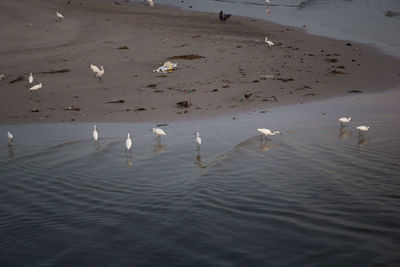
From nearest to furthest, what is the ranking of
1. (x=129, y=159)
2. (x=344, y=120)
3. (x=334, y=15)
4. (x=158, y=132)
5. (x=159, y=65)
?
(x=129, y=159) < (x=158, y=132) < (x=344, y=120) < (x=159, y=65) < (x=334, y=15)

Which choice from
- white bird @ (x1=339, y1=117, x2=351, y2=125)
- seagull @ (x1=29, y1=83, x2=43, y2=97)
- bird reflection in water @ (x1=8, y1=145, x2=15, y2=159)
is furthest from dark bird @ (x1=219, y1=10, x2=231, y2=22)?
bird reflection in water @ (x1=8, y1=145, x2=15, y2=159)

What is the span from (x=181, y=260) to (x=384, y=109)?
7.05m

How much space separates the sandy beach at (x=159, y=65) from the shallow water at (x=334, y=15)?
2.24 m

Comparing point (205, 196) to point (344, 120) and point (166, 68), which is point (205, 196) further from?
point (166, 68)

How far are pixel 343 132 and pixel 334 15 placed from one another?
22.8m

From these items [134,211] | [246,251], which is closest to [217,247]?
[246,251]

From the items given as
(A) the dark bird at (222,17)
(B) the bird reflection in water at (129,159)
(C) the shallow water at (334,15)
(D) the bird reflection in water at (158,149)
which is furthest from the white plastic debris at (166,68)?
(A) the dark bird at (222,17)

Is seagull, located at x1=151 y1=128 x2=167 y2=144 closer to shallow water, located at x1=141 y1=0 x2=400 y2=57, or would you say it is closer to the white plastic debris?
the white plastic debris

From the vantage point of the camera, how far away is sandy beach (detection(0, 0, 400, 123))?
10297mm

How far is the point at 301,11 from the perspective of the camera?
32.0m

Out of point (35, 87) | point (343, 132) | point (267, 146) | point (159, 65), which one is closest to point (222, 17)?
point (159, 65)

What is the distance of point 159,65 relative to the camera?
1396 centimetres

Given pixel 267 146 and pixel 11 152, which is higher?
pixel 267 146

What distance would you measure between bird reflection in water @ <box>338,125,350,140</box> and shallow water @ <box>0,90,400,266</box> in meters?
0.02
